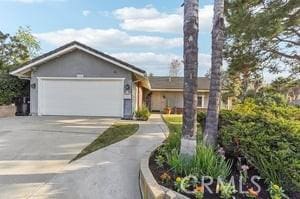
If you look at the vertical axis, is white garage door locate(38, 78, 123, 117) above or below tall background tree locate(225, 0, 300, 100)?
below

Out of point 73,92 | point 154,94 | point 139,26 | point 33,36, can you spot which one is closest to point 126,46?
point 154,94

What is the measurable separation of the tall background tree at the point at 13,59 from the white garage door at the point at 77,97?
2.40 metres

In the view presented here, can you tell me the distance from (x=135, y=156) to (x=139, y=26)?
16.8 m

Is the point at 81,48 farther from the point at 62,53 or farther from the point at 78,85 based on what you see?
the point at 78,85

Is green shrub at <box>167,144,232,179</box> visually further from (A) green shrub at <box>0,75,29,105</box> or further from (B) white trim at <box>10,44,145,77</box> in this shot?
(A) green shrub at <box>0,75,29,105</box>

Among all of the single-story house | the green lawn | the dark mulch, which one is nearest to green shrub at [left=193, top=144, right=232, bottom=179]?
the dark mulch

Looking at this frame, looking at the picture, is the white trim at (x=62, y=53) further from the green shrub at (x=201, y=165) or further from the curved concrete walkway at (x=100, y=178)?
the green shrub at (x=201, y=165)

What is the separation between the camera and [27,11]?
60.4 ft

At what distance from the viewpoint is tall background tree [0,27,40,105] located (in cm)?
1942

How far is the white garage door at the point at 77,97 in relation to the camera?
60.4 ft

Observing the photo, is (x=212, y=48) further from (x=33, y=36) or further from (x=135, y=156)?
(x=33, y=36)

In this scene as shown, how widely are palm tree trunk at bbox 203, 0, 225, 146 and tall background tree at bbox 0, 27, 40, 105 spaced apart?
15.9 m

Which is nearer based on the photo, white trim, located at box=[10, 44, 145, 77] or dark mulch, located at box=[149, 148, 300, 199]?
dark mulch, located at box=[149, 148, 300, 199]

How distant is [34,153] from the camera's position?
26.6ft
